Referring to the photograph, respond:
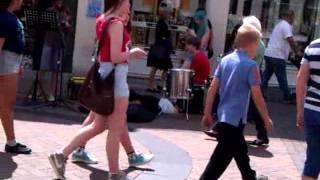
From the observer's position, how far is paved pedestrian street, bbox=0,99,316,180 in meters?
6.48

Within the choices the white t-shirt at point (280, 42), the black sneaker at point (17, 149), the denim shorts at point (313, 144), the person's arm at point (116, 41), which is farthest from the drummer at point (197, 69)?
the denim shorts at point (313, 144)

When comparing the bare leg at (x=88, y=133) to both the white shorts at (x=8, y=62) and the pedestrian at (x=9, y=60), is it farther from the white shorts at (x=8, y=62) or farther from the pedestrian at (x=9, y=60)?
the white shorts at (x=8, y=62)

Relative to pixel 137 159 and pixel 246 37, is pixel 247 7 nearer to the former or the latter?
pixel 137 159

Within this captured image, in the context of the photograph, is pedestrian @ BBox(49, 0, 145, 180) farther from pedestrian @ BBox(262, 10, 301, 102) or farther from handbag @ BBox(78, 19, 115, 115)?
pedestrian @ BBox(262, 10, 301, 102)

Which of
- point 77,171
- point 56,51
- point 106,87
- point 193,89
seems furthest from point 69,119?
point 106,87

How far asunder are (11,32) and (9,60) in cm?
28

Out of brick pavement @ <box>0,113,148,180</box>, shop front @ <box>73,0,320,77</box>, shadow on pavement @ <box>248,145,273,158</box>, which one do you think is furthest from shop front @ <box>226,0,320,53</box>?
brick pavement @ <box>0,113,148,180</box>

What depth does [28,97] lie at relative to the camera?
35.0ft

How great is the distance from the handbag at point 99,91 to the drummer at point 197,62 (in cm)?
466

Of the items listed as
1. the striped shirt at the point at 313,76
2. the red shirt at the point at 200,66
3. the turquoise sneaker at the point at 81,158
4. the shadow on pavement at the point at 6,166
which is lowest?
the shadow on pavement at the point at 6,166

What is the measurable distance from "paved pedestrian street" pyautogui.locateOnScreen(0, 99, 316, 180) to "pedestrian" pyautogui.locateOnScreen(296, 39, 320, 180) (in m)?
1.56

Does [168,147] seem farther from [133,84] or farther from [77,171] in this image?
[133,84]

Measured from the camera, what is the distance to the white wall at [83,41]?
1354cm

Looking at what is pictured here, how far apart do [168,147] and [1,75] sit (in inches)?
90.8
